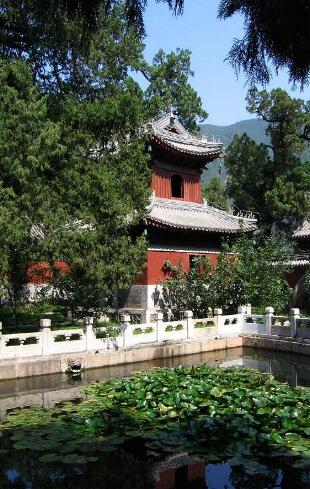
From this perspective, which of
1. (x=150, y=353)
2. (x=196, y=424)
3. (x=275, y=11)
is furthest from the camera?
(x=150, y=353)

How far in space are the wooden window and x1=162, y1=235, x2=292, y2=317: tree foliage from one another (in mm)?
4484

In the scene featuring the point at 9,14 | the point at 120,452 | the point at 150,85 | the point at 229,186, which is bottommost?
the point at 120,452

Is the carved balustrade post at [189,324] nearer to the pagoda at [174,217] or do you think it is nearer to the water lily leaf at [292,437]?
the pagoda at [174,217]

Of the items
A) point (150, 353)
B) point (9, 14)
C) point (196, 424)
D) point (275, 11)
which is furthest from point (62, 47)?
point (275, 11)

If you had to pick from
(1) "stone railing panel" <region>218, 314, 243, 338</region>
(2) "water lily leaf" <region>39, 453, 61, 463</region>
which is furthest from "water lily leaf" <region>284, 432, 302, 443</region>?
(1) "stone railing panel" <region>218, 314, 243, 338</region>

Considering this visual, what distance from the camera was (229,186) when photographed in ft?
112

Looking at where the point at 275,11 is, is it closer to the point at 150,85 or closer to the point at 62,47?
the point at 62,47

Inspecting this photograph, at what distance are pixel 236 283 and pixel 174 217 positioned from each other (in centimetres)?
422

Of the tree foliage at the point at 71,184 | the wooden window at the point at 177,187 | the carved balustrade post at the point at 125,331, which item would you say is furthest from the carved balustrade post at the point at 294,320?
the wooden window at the point at 177,187

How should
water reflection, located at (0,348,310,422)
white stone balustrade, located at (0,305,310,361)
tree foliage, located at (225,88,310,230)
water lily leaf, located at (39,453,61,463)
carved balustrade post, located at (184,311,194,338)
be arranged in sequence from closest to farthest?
1. water lily leaf, located at (39,453,61,463)
2. water reflection, located at (0,348,310,422)
3. white stone balustrade, located at (0,305,310,361)
4. carved balustrade post, located at (184,311,194,338)
5. tree foliage, located at (225,88,310,230)

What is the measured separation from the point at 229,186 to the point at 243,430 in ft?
91.7

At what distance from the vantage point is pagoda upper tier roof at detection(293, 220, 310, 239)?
2693cm

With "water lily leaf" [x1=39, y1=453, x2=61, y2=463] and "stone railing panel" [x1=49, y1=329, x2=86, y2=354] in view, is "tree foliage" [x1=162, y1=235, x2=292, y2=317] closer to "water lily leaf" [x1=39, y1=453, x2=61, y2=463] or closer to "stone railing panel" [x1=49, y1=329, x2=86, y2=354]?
"stone railing panel" [x1=49, y1=329, x2=86, y2=354]

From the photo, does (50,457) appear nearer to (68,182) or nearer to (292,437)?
(292,437)
